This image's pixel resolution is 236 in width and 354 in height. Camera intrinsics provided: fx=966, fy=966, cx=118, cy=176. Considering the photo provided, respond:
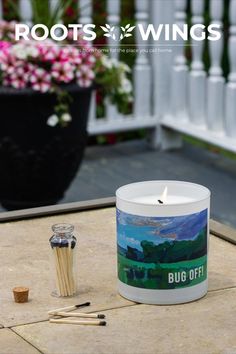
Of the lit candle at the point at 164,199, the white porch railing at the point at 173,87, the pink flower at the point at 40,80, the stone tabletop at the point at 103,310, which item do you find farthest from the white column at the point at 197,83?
the lit candle at the point at 164,199

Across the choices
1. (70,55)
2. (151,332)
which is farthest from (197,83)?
(151,332)

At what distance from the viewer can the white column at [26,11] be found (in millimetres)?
4941

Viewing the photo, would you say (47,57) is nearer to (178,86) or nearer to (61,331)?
(178,86)

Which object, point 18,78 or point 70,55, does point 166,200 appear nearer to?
point 18,78

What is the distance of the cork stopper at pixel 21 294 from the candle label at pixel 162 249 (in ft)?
0.60

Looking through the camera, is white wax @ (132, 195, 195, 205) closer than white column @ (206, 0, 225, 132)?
Yes

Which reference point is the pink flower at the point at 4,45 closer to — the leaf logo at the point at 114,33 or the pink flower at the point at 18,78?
the pink flower at the point at 18,78

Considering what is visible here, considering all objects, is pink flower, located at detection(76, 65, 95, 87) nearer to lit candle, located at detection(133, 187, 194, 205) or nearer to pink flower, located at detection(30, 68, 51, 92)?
pink flower, located at detection(30, 68, 51, 92)

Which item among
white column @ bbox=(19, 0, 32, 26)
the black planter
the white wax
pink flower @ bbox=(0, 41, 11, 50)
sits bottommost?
the black planter

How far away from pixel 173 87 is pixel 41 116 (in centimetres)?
139

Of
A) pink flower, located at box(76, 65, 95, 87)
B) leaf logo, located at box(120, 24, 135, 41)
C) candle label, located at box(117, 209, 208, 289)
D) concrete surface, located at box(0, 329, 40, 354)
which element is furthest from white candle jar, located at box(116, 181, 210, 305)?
leaf logo, located at box(120, 24, 135, 41)

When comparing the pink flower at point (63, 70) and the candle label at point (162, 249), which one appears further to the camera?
the pink flower at point (63, 70)

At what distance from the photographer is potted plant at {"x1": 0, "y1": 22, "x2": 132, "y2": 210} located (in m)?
4.10

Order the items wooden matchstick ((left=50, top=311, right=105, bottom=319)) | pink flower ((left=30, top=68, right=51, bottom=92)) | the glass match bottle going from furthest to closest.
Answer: pink flower ((left=30, top=68, right=51, bottom=92))
the glass match bottle
wooden matchstick ((left=50, top=311, right=105, bottom=319))
